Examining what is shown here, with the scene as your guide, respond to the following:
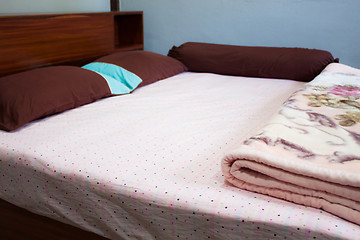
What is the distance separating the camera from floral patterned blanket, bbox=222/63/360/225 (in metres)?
0.78

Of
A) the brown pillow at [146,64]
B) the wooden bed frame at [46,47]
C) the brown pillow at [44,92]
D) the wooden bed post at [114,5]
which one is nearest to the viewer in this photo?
the wooden bed frame at [46,47]

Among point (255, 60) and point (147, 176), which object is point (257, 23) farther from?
point (147, 176)

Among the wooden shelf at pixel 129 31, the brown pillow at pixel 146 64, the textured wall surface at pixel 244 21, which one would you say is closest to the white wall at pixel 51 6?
the textured wall surface at pixel 244 21

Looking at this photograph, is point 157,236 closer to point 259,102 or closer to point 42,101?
point 42,101

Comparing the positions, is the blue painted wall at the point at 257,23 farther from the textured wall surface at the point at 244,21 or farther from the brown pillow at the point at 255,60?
the brown pillow at the point at 255,60

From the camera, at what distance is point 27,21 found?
1917 millimetres

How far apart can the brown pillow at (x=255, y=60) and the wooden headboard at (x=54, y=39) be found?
56 centimetres

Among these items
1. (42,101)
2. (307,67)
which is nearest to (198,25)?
(307,67)

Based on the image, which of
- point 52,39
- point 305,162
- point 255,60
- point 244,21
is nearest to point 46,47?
point 52,39

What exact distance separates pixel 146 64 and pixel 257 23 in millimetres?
1037

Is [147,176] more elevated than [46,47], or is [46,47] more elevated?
[46,47]

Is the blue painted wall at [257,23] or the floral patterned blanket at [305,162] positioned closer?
the floral patterned blanket at [305,162]

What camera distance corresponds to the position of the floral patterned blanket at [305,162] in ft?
2.54

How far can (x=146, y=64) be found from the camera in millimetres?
2170
